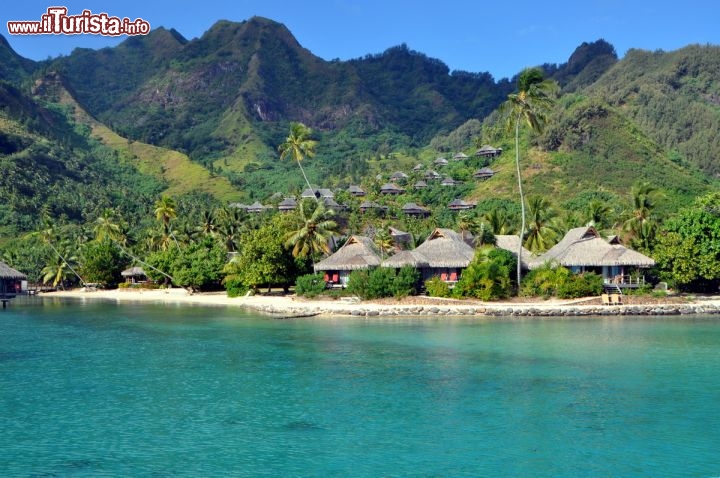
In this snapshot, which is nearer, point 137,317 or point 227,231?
point 137,317

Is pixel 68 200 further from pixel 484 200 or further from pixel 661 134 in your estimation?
pixel 661 134

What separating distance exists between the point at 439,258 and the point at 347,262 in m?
7.69

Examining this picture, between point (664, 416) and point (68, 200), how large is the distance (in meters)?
122

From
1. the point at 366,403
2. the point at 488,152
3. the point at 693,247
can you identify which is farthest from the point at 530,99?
the point at 488,152

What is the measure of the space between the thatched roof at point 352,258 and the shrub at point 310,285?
3.70 ft

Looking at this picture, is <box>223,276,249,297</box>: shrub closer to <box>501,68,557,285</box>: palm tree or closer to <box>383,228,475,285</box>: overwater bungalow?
<box>383,228,475,285</box>: overwater bungalow

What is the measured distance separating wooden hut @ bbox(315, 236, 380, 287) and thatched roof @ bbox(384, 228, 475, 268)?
98.1 inches

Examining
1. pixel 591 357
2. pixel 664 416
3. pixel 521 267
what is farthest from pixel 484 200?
pixel 664 416

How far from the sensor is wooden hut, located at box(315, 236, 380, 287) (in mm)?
56844

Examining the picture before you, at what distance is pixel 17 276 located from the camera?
225 feet

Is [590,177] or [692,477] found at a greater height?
[590,177]

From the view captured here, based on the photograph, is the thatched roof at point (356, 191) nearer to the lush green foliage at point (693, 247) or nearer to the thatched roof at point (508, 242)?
the thatched roof at point (508, 242)

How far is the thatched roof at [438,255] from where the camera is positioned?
54625 mm

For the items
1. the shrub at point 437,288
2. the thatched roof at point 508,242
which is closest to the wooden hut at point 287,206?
the thatched roof at point 508,242
